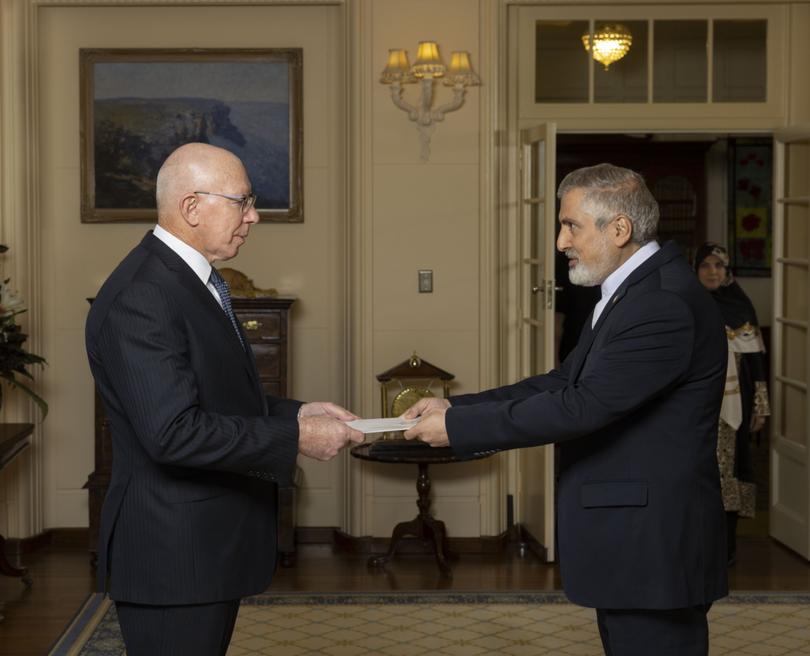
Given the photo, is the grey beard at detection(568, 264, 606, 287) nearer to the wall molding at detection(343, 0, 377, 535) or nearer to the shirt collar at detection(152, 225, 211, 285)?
the shirt collar at detection(152, 225, 211, 285)

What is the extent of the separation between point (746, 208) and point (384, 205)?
6.59 m

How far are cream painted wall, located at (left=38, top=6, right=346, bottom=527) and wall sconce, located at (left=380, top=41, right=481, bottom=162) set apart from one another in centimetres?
50

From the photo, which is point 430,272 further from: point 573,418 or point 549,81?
point 573,418

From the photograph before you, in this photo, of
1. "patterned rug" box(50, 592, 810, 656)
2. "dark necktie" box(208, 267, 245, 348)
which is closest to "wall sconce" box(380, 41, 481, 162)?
"patterned rug" box(50, 592, 810, 656)

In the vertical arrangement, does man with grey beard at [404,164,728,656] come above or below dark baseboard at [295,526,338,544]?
above

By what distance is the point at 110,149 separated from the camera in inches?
287

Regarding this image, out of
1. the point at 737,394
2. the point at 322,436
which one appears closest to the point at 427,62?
the point at 737,394

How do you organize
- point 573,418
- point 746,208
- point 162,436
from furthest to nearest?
1. point 746,208
2. point 573,418
3. point 162,436

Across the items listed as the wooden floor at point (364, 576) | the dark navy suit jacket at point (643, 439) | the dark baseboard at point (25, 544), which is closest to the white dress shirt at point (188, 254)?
the dark navy suit jacket at point (643, 439)

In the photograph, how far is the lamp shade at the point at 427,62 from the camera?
6.81m

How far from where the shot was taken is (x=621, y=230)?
3191 millimetres

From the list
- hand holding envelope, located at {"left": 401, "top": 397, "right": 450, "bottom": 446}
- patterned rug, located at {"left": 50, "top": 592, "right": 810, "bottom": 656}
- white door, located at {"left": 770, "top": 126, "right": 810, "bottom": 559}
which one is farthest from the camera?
white door, located at {"left": 770, "top": 126, "right": 810, "bottom": 559}

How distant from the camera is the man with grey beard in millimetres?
3027

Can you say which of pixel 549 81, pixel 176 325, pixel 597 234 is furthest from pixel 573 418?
pixel 549 81
